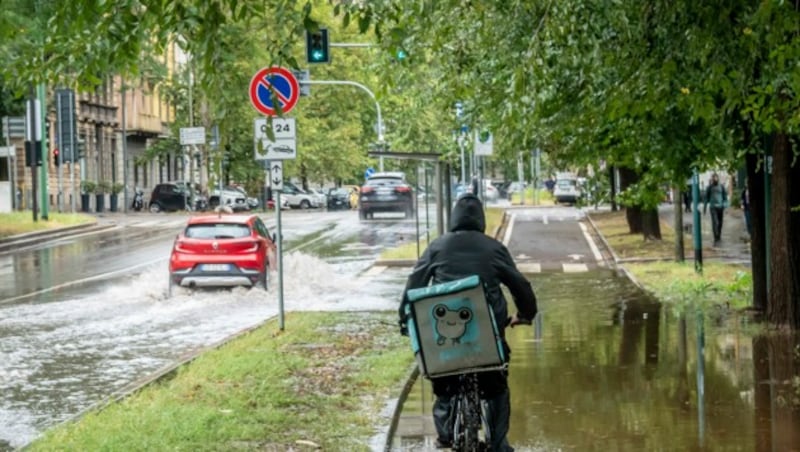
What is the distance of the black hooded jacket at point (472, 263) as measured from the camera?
8.60m

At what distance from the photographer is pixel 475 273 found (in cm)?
858

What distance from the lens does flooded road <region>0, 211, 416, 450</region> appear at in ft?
46.0

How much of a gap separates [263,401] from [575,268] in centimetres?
1908

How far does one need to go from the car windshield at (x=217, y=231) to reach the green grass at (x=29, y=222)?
19.0 metres

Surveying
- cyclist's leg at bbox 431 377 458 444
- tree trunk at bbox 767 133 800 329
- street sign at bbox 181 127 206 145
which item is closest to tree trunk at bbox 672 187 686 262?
tree trunk at bbox 767 133 800 329

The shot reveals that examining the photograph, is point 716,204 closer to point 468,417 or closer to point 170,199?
point 468,417

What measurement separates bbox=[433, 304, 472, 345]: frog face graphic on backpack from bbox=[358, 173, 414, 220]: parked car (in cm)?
4424

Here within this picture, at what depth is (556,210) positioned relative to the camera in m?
61.5

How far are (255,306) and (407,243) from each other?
16.2m

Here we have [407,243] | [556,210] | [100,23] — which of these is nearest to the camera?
[100,23]

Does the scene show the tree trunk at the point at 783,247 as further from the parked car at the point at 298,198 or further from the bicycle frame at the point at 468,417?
the parked car at the point at 298,198

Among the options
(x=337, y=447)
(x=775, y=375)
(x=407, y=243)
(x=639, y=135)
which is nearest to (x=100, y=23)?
(x=337, y=447)

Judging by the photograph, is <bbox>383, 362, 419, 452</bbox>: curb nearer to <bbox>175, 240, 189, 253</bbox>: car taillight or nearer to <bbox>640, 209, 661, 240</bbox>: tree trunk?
<bbox>175, 240, 189, 253</bbox>: car taillight

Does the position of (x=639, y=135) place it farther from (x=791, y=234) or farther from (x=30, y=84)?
(x=30, y=84)
